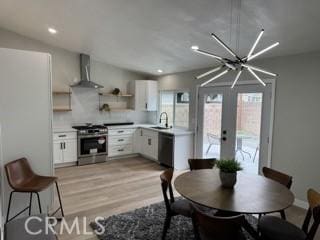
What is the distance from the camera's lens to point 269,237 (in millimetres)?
2096

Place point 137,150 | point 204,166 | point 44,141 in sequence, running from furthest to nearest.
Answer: point 137,150, point 204,166, point 44,141

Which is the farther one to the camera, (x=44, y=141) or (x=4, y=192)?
(x=44, y=141)

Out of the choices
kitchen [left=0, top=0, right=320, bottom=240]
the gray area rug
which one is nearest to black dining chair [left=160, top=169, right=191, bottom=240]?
kitchen [left=0, top=0, right=320, bottom=240]

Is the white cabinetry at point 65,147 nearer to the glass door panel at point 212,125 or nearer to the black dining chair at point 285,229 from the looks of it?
the glass door panel at point 212,125

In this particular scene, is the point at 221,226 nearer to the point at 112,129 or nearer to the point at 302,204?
the point at 302,204

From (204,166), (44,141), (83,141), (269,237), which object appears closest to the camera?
(269,237)

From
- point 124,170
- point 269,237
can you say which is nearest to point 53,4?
point 124,170

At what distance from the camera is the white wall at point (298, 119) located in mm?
3303

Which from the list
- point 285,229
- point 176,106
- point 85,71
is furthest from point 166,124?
point 285,229

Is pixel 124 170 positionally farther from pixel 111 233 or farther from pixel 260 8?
pixel 260 8

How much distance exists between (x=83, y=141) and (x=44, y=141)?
2.52 meters

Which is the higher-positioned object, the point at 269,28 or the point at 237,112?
the point at 269,28

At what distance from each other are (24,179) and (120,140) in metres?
3.39

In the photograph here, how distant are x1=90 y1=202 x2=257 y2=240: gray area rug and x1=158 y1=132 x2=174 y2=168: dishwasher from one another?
80.3 inches
